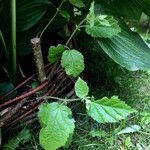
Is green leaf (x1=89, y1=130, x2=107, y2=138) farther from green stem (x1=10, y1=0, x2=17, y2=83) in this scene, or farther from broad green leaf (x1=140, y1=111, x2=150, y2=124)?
green stem (x1=10, y1=0, x2=17, y2=83)

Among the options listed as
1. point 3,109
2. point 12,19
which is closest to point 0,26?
point 12,19

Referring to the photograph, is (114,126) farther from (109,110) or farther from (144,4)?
(144,4)

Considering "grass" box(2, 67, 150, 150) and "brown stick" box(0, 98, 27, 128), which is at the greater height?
"brown stick" box(0, 98, 27, 128)

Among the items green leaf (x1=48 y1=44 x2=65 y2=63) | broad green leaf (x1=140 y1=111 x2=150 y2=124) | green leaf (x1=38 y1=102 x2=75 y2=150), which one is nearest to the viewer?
green leaf (x1=38 y1=102 x2=75 y2=150)

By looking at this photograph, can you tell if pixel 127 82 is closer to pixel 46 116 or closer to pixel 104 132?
pixel 104 132

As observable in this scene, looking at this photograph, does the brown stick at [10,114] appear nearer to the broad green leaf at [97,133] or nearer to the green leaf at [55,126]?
the green leaf at [55,126]

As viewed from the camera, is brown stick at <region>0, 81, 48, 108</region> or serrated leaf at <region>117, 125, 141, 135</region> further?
serrated leaf at <region>117, 125, 141, 135</region>

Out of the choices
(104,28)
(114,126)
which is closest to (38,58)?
(104,28)

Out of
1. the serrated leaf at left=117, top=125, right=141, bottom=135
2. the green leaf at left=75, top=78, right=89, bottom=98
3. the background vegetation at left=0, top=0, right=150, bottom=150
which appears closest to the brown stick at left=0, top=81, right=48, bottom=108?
the background vegetation at left=0, top=0, right=150, bottom=150
